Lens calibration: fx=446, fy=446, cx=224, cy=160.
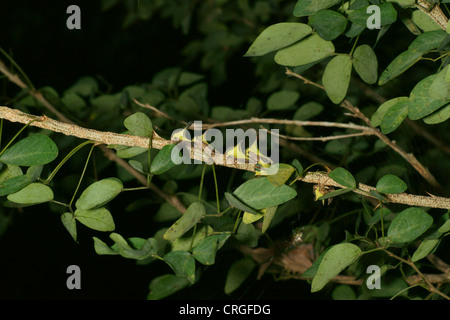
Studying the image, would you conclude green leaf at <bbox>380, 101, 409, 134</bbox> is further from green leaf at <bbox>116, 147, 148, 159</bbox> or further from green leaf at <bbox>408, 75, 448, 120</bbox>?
green leaf at <bbox>116, 147, 148, 159</bbox>

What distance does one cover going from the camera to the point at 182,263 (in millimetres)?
367

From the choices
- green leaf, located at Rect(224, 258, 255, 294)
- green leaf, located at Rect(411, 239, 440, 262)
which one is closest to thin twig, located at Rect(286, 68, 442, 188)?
green leaf, located at Rect(411, 239, 440, 262)

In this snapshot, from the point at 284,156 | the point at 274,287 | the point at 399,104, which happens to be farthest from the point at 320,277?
the point at 274,287

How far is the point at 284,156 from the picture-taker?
26.1 inches

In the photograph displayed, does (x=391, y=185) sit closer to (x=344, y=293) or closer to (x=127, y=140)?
(x=127, y=140)

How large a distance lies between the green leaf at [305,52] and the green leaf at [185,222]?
15 cm

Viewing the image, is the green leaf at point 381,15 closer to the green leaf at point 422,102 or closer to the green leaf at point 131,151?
the green leaf at point 422,102

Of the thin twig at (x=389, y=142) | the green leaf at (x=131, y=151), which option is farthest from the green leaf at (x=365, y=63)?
the green leaf at (x=131, y=151)

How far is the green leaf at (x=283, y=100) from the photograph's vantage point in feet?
2.33

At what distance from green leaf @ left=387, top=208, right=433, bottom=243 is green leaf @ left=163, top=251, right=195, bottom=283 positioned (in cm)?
17

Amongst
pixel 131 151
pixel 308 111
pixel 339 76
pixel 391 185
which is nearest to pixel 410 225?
pixel 391 185

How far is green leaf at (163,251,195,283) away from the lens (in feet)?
1.18

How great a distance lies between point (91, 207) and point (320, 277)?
0.19 m
